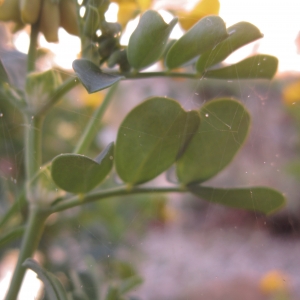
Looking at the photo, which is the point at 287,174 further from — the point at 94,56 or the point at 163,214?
the point at 94,56

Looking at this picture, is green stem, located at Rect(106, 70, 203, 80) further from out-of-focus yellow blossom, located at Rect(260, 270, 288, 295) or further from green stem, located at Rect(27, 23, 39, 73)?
out-of-focus yellow blossom, located at Rect(260, 270, 288, 295)

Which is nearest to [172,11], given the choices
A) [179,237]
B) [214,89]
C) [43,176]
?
[214,89]

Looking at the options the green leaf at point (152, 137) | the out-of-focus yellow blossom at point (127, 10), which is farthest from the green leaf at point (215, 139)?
the out-of-focus yellow blossom at point (127, 10)

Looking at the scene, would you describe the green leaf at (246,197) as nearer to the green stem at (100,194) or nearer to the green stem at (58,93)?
the green stem at (100,194)

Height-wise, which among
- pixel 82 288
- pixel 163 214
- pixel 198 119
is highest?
pixel 163 214

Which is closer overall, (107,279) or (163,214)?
(107,279)

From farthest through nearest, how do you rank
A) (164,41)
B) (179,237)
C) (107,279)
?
1. (179,237)
2. (107,279)
3. (164,41)

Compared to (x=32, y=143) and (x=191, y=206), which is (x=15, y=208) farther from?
(x=191, y=206)
